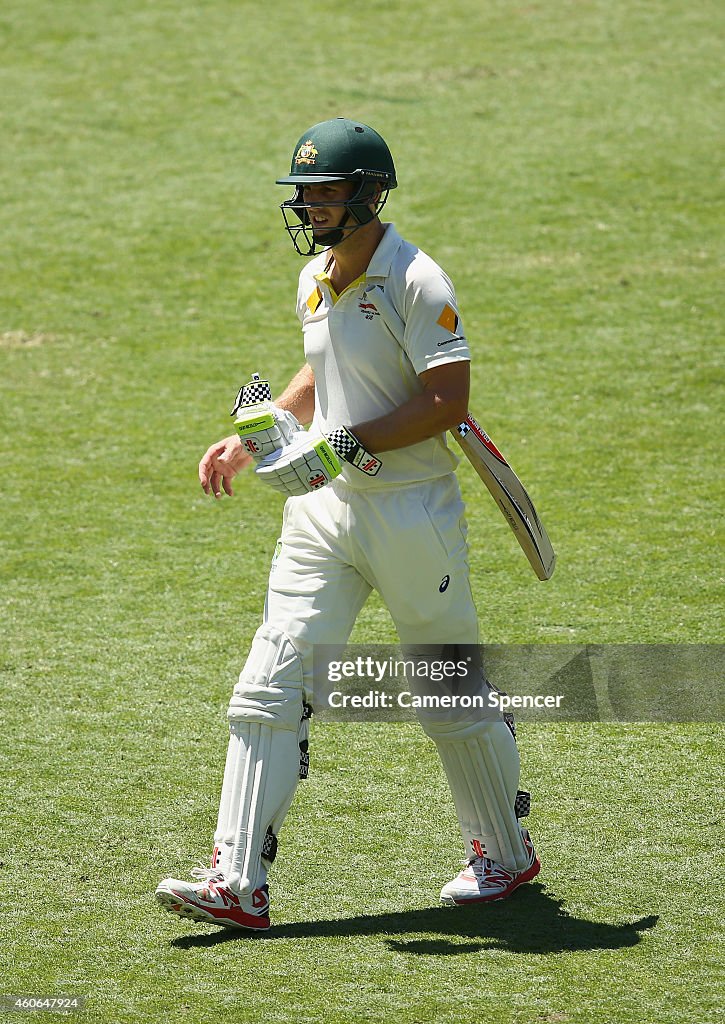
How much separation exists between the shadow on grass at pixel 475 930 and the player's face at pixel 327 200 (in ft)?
6.03

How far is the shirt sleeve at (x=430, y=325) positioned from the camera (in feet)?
12.3

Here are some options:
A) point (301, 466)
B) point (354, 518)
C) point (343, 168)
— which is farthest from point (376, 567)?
point (343, 168)

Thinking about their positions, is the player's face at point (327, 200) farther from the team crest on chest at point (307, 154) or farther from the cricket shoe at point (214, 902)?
the cricket shoe at point (214, 902)

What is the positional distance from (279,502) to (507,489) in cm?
335

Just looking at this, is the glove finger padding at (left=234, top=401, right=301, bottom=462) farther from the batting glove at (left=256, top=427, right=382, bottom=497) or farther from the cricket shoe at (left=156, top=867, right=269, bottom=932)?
the cricket shoe at (left=156, top=867, right=269, bottom=932)

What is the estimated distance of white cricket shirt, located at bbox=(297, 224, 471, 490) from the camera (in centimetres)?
377

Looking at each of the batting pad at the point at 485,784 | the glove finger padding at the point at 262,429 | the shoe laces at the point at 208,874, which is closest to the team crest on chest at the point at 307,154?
the glove finger padding at the point at 262,429

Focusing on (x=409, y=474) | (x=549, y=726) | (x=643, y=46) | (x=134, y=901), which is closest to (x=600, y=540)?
(x=549, y=726)

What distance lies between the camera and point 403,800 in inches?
181

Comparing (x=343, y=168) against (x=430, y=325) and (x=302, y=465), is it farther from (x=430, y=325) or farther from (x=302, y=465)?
(x=302, y=465)

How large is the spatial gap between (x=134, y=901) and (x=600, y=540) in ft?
11.2

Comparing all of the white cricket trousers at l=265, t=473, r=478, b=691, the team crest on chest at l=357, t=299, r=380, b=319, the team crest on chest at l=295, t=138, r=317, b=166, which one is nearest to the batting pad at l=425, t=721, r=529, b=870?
the white cricket trousers at l=265, t=473, r=478, b=691

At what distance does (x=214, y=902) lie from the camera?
3691mm

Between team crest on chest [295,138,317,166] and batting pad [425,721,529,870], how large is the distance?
155cm
